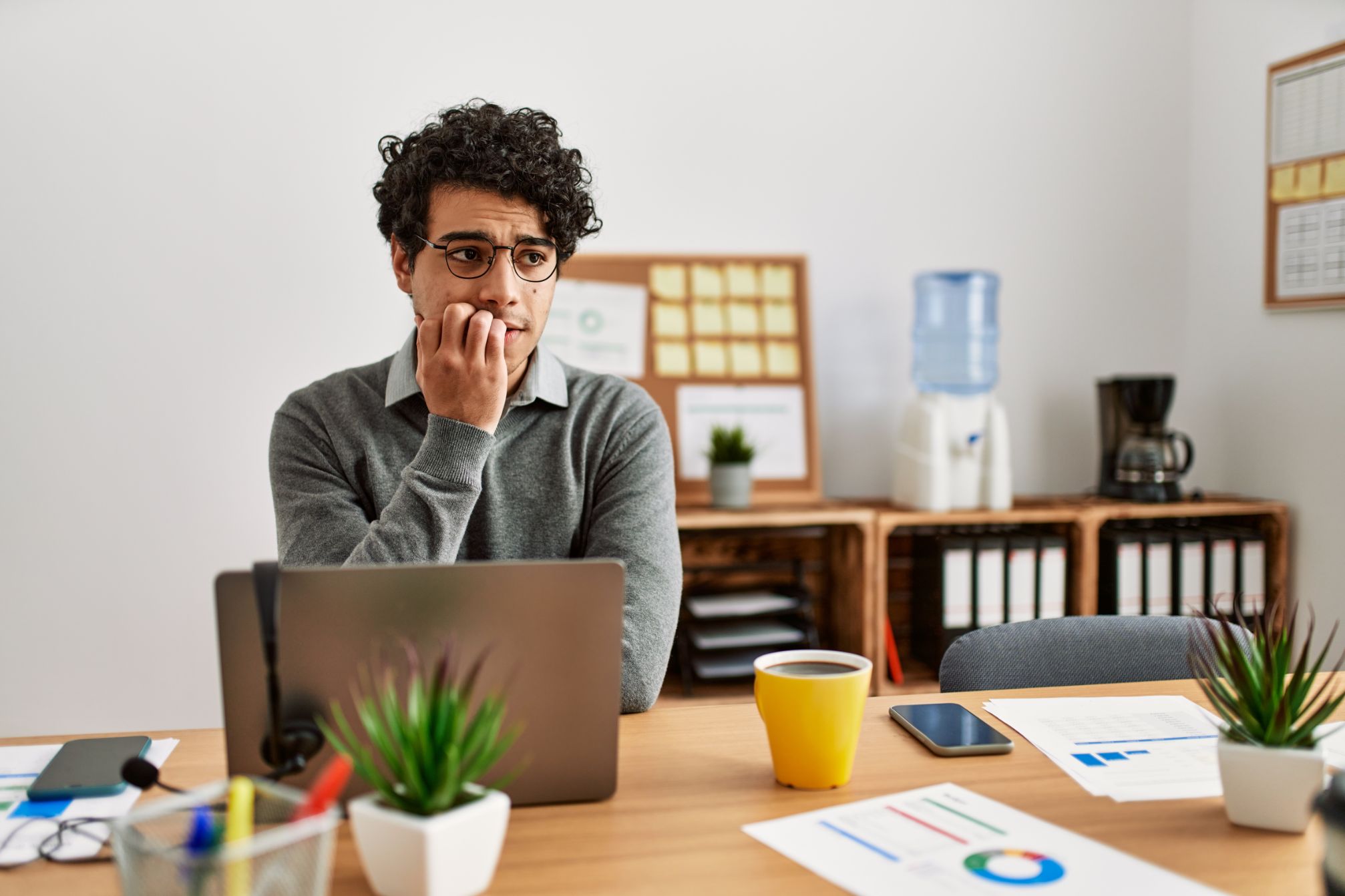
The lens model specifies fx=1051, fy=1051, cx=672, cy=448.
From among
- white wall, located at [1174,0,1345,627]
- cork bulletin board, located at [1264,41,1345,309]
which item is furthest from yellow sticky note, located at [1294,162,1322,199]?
white wall, located at [1174,0,1345,627]

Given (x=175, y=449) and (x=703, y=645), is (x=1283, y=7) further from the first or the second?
(x=175, y=449)

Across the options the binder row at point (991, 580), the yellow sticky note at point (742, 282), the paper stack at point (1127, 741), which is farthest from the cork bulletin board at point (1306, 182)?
the paper stack at point (1127, 741)

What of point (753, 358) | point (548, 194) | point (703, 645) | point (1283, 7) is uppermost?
point (1283, 7)

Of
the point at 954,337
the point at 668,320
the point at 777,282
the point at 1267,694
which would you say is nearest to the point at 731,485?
the point at 668,320

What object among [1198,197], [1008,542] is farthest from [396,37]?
[1198,197]

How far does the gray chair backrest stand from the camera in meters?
1.28

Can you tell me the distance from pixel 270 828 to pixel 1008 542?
2.14 metres

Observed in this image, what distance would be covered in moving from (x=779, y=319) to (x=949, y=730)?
179 cm

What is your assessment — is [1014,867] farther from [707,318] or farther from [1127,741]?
[707,318]

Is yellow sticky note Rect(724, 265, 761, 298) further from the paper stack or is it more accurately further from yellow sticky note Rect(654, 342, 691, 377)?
the paper stack

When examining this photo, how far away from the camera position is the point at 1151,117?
9.61 feet

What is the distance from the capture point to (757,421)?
2639 mm

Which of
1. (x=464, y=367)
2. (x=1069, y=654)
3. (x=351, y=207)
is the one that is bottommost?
(x=1069, y=654)

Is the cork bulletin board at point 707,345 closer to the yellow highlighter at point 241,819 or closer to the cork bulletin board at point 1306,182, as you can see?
the cork bulletin board at point 1306,182
